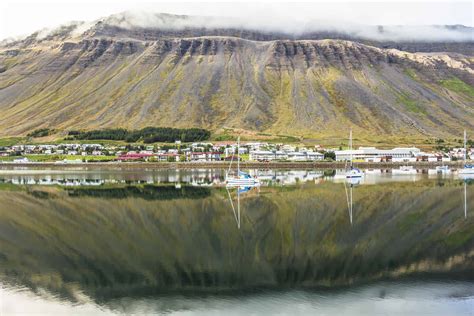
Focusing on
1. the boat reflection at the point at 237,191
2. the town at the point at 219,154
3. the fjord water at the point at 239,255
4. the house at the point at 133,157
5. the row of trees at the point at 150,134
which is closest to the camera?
the fjord water at the point at 239,255

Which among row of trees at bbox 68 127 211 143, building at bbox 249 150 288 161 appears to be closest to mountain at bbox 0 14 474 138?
row of trees at bbox 68 127 211 143

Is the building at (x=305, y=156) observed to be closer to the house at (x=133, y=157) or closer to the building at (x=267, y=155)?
the building at (x=267, y=155)

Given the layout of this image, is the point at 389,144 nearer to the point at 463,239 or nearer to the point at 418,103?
the point at 418,103

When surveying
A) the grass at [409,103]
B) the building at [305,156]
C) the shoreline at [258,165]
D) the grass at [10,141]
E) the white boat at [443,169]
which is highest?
the grass at [409,103]

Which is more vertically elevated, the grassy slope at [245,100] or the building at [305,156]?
the grassy slope at [245,100]

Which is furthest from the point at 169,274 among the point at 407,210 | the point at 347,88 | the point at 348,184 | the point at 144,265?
the point at 347,88

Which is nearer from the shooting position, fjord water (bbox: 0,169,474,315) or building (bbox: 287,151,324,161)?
fjord water (bbox: 0,169,474,315)

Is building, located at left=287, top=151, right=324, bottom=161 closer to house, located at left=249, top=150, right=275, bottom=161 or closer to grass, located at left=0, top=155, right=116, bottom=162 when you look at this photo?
house, located at left=249, top=150, right=275, bottom=161

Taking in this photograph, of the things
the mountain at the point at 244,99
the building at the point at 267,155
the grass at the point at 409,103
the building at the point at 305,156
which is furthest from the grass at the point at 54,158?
the grass at the point at 409,103
